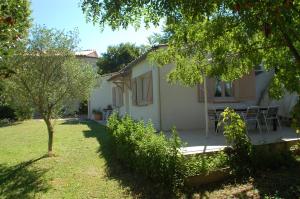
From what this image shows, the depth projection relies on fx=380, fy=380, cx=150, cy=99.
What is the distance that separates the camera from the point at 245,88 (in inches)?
597

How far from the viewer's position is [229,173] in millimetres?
7258

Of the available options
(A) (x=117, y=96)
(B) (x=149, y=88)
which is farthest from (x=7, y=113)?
(B) (x=149, y=88)

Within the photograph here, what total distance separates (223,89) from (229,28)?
9880 millimetres

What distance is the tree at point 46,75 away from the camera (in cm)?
1092

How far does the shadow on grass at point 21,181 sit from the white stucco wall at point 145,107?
5.52 metres

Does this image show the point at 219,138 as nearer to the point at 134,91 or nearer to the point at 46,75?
the point at 46,75

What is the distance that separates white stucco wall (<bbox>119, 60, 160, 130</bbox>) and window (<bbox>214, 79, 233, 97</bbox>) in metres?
2.49

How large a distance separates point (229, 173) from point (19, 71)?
6.65 metres

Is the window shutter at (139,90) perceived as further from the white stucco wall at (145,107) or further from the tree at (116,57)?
the tree at (116,57)

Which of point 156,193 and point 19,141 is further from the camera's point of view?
point 19,141

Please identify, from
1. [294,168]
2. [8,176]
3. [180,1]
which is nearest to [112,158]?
[8,176]

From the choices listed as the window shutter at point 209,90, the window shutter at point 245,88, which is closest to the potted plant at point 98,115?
the window shutter at point 209,90

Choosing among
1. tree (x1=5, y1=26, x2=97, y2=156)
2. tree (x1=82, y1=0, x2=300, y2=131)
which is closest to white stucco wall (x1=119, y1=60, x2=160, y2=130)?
tree (x1=5, y1=26, x2=97, y2=156)

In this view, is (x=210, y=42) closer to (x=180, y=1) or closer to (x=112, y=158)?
(x=180, y=1)
